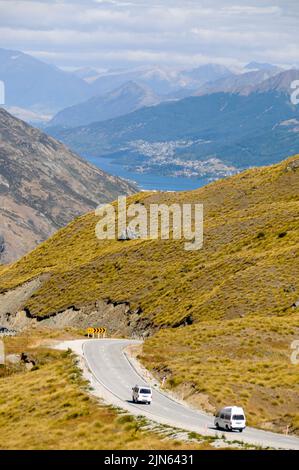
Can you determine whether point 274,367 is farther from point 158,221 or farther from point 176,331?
point 158,221

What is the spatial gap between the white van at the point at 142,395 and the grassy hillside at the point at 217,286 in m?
3.29

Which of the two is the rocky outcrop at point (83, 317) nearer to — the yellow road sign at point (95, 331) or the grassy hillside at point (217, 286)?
the grassy hillside at point (217, 286)

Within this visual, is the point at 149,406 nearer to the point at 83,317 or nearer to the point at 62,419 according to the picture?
the point at 62,419

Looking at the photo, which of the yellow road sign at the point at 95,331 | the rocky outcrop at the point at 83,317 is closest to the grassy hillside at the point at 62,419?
the yellow road sign at the point at 95,331

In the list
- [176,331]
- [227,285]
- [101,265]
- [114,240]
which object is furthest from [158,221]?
[176,331]

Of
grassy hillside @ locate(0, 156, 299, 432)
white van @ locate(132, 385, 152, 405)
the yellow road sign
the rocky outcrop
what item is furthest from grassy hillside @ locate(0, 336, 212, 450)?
the rocky outcrop

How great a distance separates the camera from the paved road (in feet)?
124

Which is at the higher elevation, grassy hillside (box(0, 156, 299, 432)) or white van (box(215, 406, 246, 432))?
grassy hillside (box(0, 156, 299, 432))

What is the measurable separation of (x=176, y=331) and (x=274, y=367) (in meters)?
20.1

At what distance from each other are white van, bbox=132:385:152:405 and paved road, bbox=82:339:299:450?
0.32 meters

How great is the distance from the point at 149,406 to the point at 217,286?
43.5 meters

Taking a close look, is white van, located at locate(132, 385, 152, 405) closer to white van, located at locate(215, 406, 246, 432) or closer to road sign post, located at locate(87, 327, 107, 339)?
white van, located at locate(215, 406, 246, 432)

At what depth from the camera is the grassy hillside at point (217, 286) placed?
50719 mm

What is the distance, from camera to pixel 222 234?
110m
